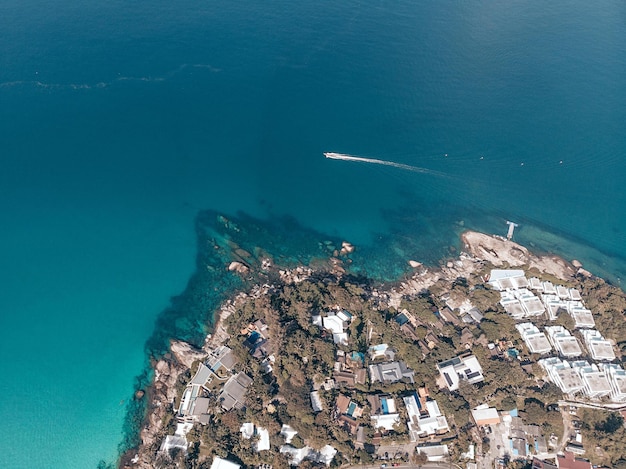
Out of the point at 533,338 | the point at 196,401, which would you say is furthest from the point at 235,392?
the point at 533,338

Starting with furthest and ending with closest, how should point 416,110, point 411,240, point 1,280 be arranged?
point 416,110
point 411,240
point 1,280

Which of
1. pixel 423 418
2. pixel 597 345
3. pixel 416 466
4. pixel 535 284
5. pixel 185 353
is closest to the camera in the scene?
pixel 416 466

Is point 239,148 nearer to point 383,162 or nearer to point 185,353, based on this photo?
point 383,162

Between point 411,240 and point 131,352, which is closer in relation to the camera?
point 131,352

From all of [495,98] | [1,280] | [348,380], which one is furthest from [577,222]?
[1,280]

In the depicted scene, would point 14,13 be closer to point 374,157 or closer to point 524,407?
point 374,157
